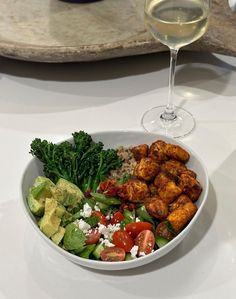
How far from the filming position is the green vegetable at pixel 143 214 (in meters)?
0.80

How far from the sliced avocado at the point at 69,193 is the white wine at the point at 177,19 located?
318 millimetres

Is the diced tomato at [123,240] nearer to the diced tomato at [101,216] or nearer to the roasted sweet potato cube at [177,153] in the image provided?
the diced tomato at [101,216]

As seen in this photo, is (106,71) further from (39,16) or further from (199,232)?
(199,232)

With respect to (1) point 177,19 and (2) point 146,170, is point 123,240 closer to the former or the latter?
(2) point 146,170

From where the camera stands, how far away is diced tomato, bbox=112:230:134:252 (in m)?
0.75

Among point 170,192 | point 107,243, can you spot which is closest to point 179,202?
point 170,192

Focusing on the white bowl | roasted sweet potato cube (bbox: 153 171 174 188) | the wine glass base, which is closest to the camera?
the white bowl

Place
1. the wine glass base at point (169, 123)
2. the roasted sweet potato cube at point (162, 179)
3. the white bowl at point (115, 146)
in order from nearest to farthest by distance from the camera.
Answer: the white bowl at point (115, 146) < the roasted sweet potato cube at point (162, 179) < the wine glass base at point (169, 123)

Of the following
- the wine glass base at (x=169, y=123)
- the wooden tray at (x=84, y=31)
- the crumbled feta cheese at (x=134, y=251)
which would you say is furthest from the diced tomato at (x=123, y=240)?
the wooden tray at (x=84, y=31)

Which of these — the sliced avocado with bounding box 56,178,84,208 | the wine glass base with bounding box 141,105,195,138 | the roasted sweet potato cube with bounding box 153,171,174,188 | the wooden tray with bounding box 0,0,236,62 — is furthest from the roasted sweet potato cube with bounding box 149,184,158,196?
the wooden tray with bounding box 0,0,236,62

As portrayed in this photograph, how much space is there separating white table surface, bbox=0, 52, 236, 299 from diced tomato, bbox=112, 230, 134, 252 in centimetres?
6

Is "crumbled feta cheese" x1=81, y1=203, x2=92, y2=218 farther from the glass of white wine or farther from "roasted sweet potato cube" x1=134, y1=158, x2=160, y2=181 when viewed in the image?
the glass of white wine

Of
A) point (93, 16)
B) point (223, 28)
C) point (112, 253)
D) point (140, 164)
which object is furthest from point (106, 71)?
point (112, 253)

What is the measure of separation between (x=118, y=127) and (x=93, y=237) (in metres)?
0.36
